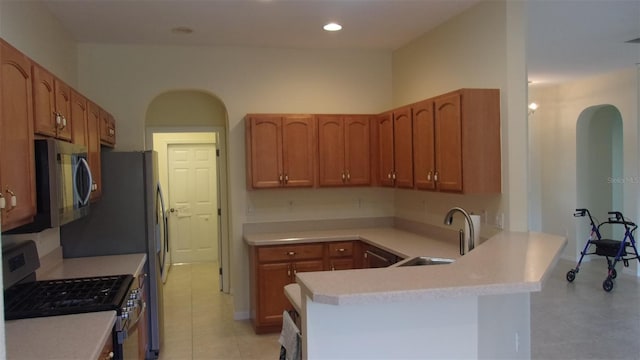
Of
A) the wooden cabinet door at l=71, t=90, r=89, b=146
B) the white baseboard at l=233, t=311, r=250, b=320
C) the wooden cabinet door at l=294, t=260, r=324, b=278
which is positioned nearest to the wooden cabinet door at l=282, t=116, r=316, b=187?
the wooden cabinet door at l=294, t=260, r=324, b=278

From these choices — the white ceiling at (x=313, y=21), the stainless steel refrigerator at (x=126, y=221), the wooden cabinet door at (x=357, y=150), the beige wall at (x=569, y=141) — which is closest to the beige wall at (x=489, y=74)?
the white ceiling at (x=313, y=21)

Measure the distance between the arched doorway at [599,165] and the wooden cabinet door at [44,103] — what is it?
7.36 m

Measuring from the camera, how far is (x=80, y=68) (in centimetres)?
473

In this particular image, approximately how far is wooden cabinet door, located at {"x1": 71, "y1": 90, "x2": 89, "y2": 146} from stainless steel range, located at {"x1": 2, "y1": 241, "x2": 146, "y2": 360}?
70 cm

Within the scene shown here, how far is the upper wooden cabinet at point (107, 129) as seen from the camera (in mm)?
4019

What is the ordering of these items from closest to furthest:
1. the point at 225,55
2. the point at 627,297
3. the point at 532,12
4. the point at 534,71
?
1. the point at 532,12
2. the point at 225,55
3. the point at 627,297
4. the point at 534,71

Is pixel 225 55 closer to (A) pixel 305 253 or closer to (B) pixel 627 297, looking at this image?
(A) pixel 305 253

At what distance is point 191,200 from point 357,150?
418 centimetres

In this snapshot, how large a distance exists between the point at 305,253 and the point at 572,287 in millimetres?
3699

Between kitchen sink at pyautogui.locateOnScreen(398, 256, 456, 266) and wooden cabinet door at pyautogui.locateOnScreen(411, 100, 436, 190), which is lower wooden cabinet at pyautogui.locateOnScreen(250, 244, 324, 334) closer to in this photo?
wooden cabinet door at pyautogui.locateOnScreen(411, 100, 436, 190)

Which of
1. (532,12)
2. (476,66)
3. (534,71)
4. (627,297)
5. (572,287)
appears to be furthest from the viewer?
(534,71)

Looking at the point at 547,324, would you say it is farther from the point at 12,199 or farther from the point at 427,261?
the point at 12,199

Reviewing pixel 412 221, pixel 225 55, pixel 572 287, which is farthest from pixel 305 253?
pixel 572 287

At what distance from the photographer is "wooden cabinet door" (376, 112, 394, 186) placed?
4.75m
